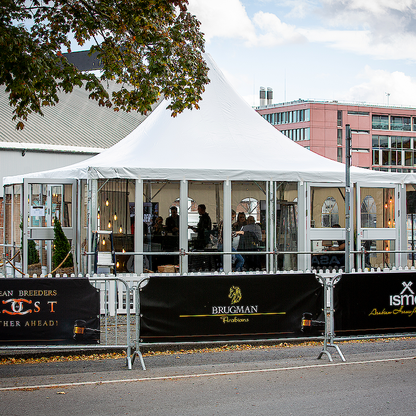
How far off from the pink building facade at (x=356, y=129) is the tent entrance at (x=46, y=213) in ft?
271

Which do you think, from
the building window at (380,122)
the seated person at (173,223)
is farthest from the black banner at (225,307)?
the building window at (380,122)

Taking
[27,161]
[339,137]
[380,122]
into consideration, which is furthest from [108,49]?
[380,122]

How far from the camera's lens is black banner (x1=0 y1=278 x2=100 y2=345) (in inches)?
309

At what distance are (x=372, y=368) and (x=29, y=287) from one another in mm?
4628

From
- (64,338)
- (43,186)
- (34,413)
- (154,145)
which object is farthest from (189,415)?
(43,186)

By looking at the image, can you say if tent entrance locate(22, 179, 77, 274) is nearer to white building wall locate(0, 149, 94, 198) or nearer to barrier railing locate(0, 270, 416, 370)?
barrier railing locate(0, 270, 416, 370)

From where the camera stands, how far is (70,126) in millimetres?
30266

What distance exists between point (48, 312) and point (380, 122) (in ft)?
325

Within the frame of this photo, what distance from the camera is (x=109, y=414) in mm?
5727

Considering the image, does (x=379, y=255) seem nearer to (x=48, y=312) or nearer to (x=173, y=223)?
(x=173, y=223)

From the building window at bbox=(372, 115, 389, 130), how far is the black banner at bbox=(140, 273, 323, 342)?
316 ft

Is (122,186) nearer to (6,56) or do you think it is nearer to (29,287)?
(6,56)

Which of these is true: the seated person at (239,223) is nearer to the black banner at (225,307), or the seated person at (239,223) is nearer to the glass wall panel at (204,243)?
the glass wall panel at (204,243)

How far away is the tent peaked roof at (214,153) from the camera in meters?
13.6
